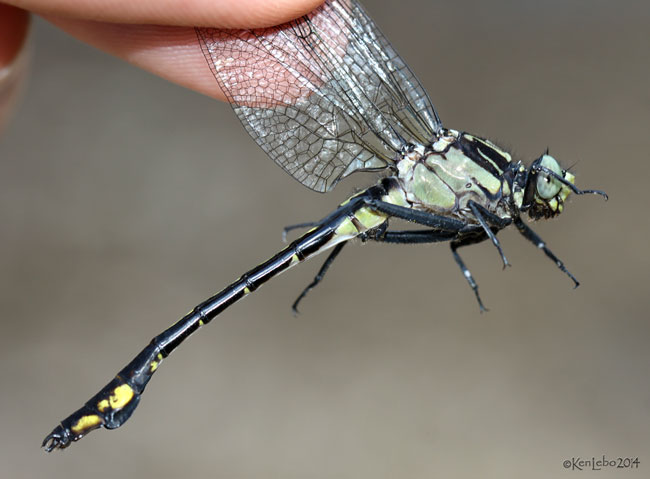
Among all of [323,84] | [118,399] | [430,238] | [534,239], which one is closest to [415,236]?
[430,238]

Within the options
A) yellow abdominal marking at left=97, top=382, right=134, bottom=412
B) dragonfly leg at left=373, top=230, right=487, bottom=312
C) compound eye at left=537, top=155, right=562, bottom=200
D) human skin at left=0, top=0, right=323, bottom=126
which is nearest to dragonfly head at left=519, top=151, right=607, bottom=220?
compound eye at left=537, top=155, right=562, bottom=200

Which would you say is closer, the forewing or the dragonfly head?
the dragonfly head

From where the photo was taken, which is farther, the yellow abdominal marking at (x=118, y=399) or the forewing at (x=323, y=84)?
the forewing at (x=323, y=84)

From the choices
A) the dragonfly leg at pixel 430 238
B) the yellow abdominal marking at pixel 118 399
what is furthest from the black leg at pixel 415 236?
the yellow abdominal marking at pixel 118 399

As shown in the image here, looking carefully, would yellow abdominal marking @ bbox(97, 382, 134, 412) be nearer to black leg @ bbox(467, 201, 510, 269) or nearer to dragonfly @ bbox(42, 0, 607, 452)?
dragonfly @ bbox(42, 0, 607, 452)

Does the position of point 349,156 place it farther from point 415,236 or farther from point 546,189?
point 546,189

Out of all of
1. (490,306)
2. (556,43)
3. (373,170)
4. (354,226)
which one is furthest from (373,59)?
(556,43)

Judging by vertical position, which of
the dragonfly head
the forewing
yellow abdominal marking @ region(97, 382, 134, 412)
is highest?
the forewing

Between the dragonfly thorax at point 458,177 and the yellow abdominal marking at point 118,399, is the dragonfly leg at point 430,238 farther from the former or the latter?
the yellow abdominal marking at point 118,399
